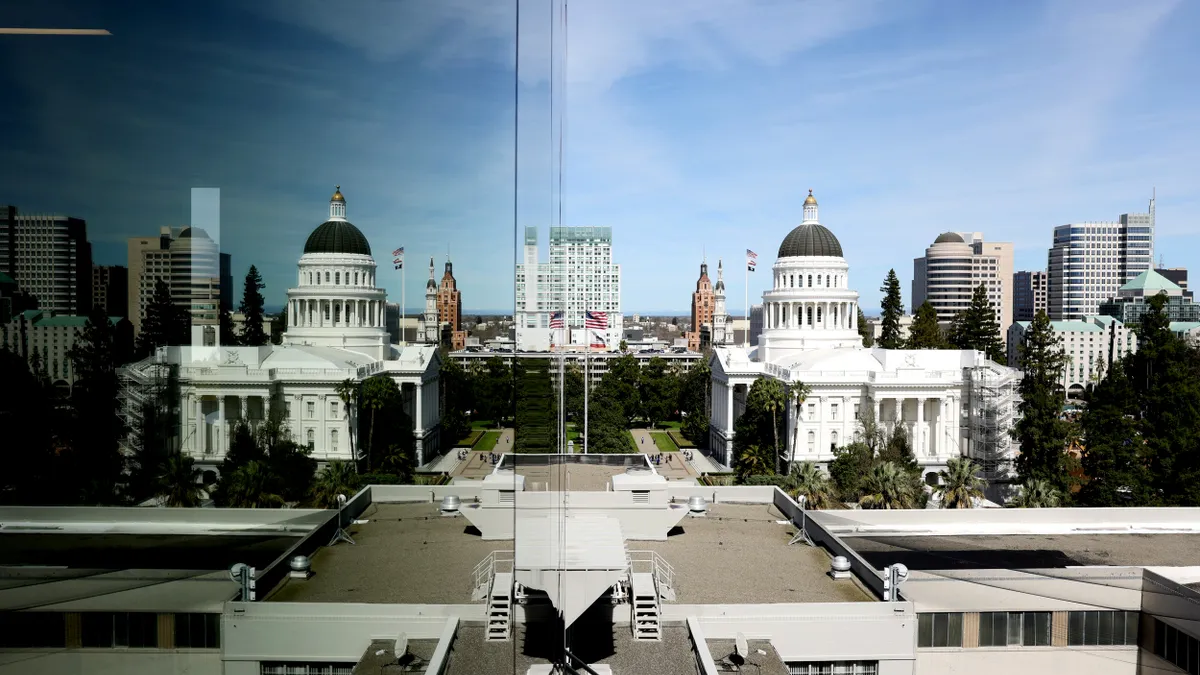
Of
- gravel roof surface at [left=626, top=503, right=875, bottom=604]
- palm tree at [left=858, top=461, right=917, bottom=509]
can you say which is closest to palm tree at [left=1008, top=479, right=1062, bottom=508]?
palm tree at [left=858, top=461, right=917, bottom=509]

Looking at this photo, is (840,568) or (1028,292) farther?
(1028,292)

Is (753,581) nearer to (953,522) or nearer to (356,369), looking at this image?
(953,522)

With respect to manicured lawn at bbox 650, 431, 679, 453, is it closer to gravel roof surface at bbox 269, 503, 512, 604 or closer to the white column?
the white column

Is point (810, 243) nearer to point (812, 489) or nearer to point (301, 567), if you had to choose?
point (812, 489)

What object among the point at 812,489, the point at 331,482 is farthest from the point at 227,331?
the point at 812,489

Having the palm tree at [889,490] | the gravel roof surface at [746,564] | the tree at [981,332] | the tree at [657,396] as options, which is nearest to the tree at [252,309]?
the gravel roof surface at [746,564]

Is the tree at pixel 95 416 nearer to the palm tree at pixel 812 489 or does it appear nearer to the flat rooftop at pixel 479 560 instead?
the flat rooftop at pixel 479 560

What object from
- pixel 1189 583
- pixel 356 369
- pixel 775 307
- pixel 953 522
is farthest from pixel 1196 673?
pixel 775 307
